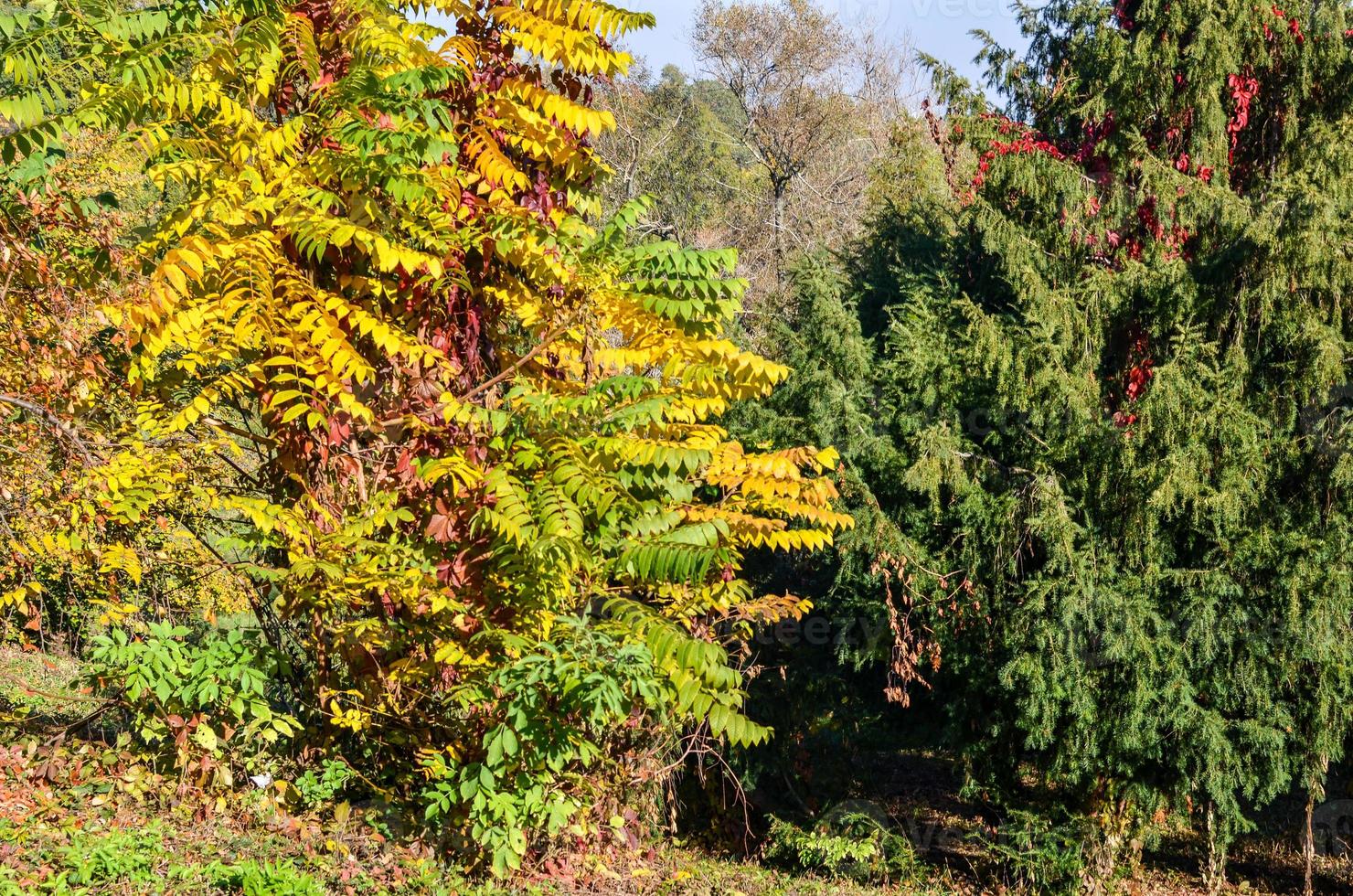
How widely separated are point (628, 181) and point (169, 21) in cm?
2010

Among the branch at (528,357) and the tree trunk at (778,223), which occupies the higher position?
the tree trunk at (778,223)

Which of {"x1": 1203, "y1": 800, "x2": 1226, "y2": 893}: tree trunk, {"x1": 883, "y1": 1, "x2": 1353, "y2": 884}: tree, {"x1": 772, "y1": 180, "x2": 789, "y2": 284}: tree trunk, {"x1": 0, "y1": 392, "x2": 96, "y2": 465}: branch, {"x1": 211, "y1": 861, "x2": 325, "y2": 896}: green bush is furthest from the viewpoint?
{"x1": 772, "y1": 180, "x2": 789, "y2": 284}: tree trunk

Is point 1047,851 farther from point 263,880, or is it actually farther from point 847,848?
point 263,880

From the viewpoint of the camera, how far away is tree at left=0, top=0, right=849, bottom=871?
17.2 feet

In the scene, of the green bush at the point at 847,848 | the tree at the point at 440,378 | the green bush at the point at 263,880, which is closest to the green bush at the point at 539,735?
the tree at the point at 440,378

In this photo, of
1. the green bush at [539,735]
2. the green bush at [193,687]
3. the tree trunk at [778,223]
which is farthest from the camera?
the tree trunk at [778,223]

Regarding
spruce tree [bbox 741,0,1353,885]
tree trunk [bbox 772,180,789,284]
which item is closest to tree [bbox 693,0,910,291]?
tree trunk [bbox 772,180,789,284]

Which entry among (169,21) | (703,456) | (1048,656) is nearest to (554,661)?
(703,456)

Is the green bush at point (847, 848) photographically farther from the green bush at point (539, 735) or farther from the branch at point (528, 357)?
the branch at point (528, 357)

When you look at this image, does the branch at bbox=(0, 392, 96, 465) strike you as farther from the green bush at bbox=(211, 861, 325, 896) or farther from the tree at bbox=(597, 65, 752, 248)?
the tree at bbox=(597, 65, 752, 248)

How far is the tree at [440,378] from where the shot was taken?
17.2ft

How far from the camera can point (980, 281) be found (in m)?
12.2

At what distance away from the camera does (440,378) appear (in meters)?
6.32

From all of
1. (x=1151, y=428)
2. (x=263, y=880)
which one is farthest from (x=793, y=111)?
(x=263, y=880)
